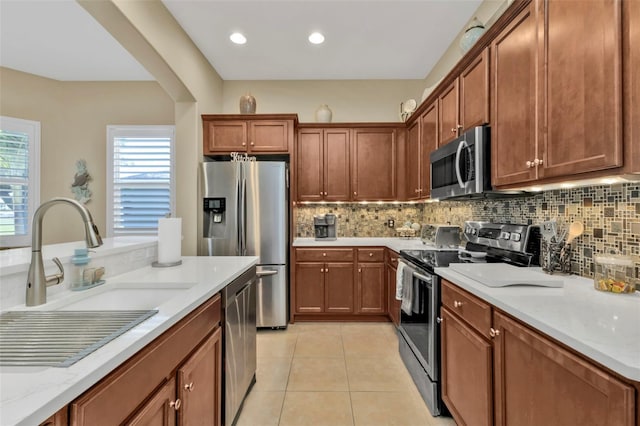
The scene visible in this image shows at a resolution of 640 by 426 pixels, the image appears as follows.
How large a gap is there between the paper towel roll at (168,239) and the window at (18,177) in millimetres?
3115

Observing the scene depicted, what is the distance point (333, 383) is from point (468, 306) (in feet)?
4.16

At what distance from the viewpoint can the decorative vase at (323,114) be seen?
3660 millimetres

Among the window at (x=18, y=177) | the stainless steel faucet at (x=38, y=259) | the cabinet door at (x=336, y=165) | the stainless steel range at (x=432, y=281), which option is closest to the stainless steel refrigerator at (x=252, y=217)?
the cabinet door at (x=336, y=165)

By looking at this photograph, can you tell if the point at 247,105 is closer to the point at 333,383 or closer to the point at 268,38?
the point at 268,38

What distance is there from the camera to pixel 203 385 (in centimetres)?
131

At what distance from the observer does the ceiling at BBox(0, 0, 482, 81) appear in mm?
2545

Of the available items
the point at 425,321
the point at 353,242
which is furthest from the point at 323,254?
the point at 425,321

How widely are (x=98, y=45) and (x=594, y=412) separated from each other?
15.0 feet

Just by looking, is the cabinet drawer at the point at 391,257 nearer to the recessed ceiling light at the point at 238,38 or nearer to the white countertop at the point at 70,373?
the white countertop at the point at 70,373

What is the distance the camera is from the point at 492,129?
1859 mm

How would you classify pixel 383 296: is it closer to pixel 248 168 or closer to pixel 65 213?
pixel 248 168

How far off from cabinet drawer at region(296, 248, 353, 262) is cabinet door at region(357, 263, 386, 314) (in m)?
0.20

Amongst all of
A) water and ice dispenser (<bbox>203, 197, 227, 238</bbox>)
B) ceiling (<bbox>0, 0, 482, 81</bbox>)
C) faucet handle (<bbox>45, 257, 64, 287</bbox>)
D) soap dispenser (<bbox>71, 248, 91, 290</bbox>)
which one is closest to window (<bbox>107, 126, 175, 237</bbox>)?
ceiling (<bbox>0, 0, 482, 81</bbox>)

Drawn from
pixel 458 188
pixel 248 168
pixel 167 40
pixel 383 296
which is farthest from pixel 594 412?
pixel 167 40
